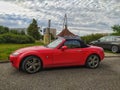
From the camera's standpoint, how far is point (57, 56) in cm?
740

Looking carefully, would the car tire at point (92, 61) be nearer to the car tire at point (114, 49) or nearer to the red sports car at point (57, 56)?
the red sports car at point (57, 56)

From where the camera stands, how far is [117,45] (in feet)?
48.2

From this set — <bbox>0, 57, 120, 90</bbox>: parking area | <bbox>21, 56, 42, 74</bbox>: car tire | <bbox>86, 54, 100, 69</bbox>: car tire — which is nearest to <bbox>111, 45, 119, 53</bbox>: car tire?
<bbox>86, 54, 100, 69</bbox>: car tire

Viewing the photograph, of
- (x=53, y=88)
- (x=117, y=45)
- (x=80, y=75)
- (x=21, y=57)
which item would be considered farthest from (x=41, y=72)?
(x=117, y=45)

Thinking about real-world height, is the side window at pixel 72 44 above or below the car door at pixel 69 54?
above

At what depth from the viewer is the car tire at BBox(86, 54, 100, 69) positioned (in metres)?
8.07

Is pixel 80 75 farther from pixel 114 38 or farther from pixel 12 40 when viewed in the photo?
pixel 12 40

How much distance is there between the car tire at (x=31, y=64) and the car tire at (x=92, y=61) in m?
2.20

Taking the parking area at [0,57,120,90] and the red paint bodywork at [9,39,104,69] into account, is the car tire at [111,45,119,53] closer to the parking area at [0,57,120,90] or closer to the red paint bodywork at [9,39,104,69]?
the red paint bodywork at [9,39,104,69]

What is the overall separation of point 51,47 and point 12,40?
19.9 metres

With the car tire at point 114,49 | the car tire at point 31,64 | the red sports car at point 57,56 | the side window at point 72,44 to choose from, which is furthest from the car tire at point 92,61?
the car tire at point 114,49

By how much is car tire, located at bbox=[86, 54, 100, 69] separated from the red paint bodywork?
152mm

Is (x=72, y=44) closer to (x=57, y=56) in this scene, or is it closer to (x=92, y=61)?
(x=57, y=56)

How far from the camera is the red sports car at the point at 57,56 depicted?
275 inches
